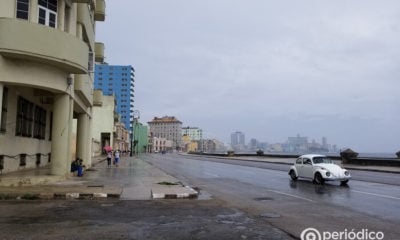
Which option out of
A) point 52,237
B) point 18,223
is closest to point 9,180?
point 18,223

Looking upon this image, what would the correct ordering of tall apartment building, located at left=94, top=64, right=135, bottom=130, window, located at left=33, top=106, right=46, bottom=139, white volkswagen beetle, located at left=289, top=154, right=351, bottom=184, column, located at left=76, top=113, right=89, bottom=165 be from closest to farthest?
white volkswagen beetle, located at left=289, top=154, right=351, bottom=184
window, located at left=33, top=106, right=46, bottom=139
column, located at left=76, top=113, right=89, bottom=165
tall apartment building, located at left=94, top=64, right=135, bottom=130

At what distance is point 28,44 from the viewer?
18.0 m

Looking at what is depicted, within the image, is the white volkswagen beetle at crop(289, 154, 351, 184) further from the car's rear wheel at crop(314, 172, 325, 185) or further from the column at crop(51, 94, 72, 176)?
the column at crop(51, 94, 72, 176)

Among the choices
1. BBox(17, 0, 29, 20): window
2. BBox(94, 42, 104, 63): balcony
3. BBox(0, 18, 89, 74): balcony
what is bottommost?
BBox(0, 18, 89, 74): balcony

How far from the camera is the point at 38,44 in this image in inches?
720

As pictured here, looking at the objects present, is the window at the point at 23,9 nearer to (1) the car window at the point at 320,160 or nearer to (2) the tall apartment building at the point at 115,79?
(1) the car window at the point at 320,160

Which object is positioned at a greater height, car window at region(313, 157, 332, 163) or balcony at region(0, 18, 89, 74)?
balcony at region(0, 18, 89, 74)

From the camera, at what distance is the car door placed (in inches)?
992

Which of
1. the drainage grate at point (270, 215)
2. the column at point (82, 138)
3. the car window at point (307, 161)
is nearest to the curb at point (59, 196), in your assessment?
the drainage grate at point (270, 215)

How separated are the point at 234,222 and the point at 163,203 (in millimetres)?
4341

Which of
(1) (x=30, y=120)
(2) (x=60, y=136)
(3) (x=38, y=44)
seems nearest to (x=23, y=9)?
(3) (x=38, y=44)

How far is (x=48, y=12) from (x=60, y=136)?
5.48 m

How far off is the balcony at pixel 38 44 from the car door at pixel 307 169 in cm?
1303

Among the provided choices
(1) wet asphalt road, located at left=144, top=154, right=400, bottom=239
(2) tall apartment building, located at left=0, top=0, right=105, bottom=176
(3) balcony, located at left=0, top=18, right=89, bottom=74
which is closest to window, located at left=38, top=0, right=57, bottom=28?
(2) tall apartment building, located at left=0, top=0, right=105, bottom=176
